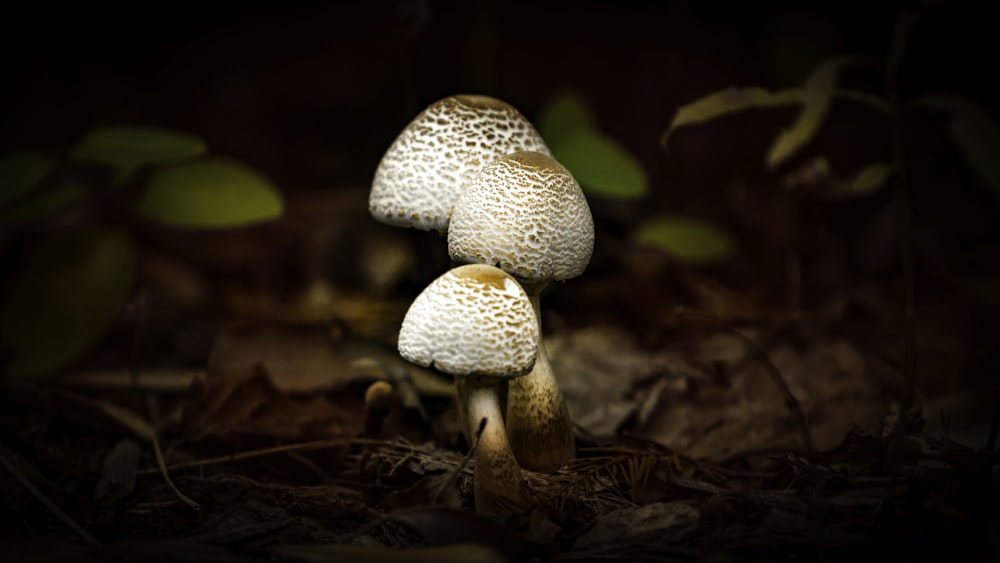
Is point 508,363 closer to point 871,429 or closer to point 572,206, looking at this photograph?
point 572,206

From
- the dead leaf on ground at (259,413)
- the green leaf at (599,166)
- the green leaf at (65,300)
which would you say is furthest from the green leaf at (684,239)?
the green leaf at (65,300)

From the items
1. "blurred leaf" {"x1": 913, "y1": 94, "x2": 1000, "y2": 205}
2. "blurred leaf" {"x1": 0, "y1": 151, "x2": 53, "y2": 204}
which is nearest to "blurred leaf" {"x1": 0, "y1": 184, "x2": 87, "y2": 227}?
"blurred leaf" {"x1": 0, "y1": 151, "x2": 53, "y2": 204}

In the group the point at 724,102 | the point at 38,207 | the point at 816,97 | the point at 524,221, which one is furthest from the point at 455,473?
the point at 38,207

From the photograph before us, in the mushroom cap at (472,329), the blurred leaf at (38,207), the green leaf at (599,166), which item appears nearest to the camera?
the mushroom cap at (472,329)

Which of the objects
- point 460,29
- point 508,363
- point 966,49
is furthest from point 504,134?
point 966,49

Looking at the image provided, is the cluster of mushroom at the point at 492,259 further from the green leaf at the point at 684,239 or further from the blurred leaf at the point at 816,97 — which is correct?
the green leaf at the point at 684,239

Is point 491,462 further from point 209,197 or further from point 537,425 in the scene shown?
point 209,197

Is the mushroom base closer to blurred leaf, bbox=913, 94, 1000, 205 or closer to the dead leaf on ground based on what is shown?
the dead leaf on ground
